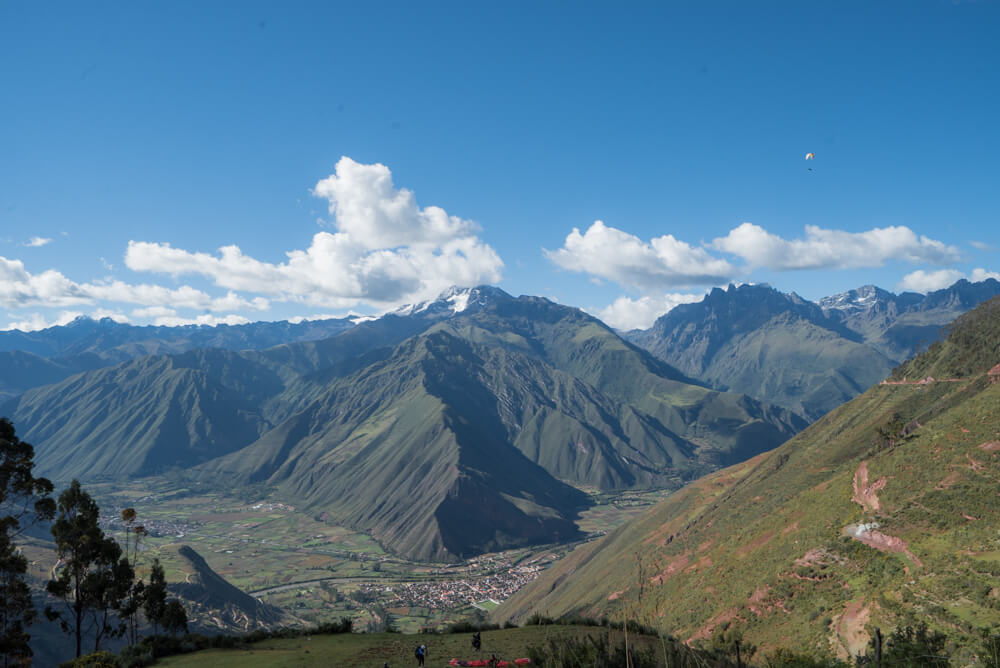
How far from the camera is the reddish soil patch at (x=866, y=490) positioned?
64562 mm

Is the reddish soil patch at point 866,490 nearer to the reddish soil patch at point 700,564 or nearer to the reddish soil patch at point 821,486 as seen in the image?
the reddish soil patch at point 821,486

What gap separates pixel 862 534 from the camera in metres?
60.0

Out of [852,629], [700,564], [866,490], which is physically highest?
[866,490]

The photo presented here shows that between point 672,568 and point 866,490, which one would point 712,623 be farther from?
point 672,568

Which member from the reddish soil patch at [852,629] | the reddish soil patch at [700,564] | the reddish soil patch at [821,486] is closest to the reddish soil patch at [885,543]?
the reddish soil patch at [852,629]

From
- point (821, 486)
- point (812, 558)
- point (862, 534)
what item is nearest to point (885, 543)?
point (862, 534)

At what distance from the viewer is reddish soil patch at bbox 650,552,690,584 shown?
9138 centimetres

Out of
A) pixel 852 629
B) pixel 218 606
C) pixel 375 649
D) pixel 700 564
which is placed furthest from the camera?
pixel 218 606

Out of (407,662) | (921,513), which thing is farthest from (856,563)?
(407,662)

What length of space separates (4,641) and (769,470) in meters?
122

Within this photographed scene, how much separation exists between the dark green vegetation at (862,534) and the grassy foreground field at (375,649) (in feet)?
33.6

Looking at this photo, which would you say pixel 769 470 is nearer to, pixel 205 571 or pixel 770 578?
pixel 770 578

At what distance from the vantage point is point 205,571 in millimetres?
188250

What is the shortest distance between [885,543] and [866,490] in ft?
44.8
